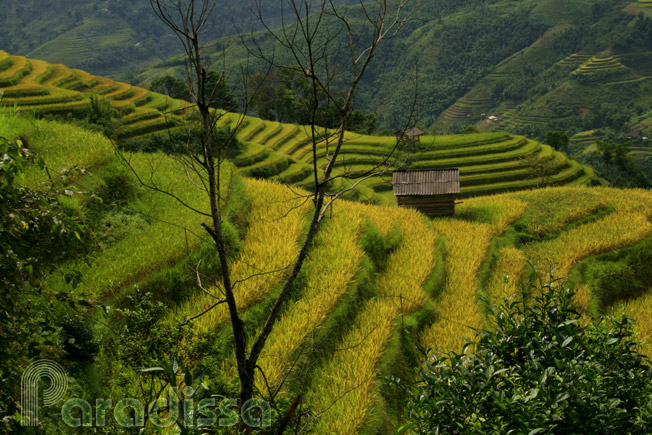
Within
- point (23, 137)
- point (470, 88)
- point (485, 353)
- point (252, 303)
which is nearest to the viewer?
point (485, 353)

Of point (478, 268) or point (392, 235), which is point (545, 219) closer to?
point (478, 268)

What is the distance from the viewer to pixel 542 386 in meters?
3.26

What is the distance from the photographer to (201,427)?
293cm

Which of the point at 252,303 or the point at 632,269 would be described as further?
the point at 632,269

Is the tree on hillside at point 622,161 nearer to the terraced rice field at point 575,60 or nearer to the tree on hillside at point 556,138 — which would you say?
the tree on hillside at point 556,138

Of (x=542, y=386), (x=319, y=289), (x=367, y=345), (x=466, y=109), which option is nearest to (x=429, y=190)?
(x=319, y=289)

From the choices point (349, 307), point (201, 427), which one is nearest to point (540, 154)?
point (349, 307)

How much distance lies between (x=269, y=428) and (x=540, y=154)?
43855 millimetres

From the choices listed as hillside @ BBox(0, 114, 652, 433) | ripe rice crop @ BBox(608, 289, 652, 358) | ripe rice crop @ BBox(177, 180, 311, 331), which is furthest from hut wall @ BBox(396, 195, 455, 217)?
ripe rice crop @ BBox(608, 289, 652, 358)

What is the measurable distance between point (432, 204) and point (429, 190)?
767 millimetres

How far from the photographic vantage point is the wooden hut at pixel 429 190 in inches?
605

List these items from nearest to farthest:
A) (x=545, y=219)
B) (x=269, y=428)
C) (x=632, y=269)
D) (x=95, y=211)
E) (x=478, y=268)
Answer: (x=269, y=428)
(x=95, y=211)
(x=478, y=268)
(x=632, y=269)
(x=545, y=219)

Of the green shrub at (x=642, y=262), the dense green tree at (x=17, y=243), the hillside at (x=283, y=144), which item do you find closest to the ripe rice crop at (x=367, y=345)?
the dense green tree at (x=17, y=243)

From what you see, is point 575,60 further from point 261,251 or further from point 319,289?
point 261,251
